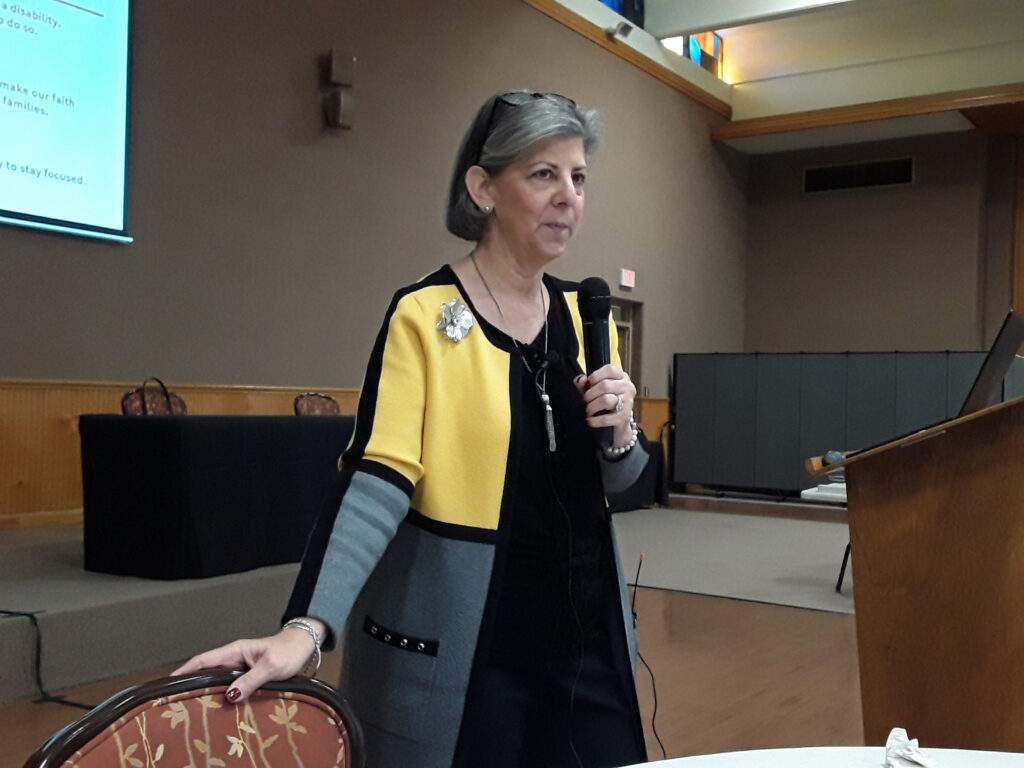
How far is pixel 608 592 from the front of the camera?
1401 mm

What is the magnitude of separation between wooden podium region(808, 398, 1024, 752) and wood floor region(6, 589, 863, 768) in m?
0.98

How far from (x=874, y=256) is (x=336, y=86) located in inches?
301

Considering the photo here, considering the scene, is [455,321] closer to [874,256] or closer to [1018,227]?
[874,256]

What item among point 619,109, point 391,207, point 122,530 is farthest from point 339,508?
point 619,109

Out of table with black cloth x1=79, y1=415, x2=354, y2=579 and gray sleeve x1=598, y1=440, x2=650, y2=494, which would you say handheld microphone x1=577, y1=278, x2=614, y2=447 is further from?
table with black cloth x1=79, y1=415, x2=354, y2=579

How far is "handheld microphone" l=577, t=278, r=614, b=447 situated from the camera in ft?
4.62

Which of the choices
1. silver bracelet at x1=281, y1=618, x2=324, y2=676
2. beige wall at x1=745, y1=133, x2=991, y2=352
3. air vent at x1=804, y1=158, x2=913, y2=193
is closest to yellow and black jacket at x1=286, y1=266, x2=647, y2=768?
silver bracelet at x1=281, y1=618, x2=324, y2=676

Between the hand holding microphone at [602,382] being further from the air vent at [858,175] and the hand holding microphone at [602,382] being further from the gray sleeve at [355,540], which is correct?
the air vent at [858,175]

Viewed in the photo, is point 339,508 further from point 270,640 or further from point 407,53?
point 407,53

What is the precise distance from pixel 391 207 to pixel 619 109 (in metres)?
3.74

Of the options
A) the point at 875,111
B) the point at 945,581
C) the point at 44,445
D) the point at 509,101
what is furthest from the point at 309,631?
the point at 875,111

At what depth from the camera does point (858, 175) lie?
1273 centimetres

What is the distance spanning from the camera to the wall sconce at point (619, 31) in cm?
1045

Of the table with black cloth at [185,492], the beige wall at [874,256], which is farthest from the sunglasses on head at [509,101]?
the beige wall at [874,256]
